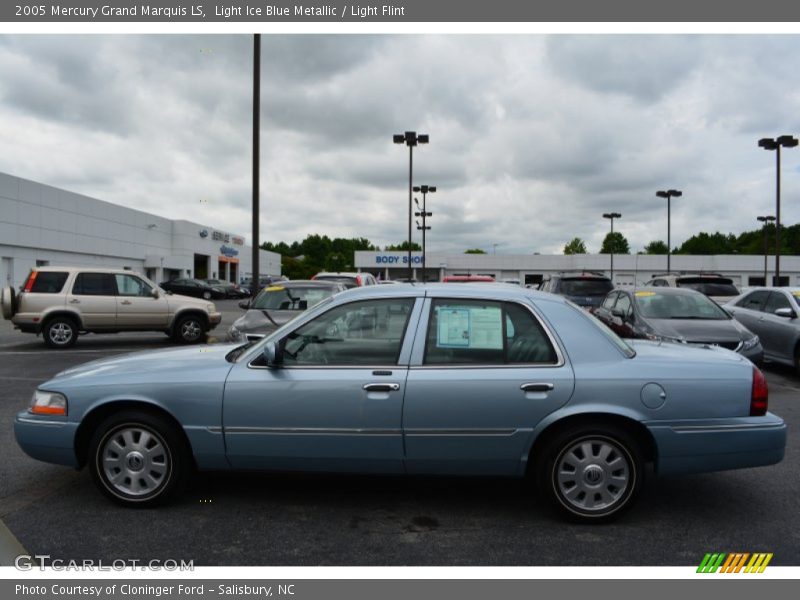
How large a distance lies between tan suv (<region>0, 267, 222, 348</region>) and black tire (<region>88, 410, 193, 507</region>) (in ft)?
35.1

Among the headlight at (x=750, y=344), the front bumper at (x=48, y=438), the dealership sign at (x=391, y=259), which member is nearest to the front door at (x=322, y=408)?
the front bumper at (x=48, y=438)

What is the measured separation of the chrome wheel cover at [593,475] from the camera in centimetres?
393

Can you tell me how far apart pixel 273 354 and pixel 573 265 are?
249ft

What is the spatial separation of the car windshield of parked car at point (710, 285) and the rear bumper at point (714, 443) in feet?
47.5

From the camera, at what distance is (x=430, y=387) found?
155 inches

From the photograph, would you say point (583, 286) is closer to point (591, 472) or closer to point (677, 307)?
point (677, 307)

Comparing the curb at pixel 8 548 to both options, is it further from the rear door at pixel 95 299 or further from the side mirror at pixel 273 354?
the rear door at pixel 95 299

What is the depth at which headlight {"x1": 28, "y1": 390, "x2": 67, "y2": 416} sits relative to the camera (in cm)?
423

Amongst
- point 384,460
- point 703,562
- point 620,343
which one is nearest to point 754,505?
point 703,562

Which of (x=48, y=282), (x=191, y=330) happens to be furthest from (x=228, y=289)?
(x=48, y=282)

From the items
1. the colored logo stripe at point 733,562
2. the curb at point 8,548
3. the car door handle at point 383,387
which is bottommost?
the colored logo stripe at point 733,562

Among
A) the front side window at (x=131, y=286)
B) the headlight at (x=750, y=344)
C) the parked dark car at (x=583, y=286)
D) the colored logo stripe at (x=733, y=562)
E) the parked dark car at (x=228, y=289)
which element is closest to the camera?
the colored logo stripe at (x=733, y=562)

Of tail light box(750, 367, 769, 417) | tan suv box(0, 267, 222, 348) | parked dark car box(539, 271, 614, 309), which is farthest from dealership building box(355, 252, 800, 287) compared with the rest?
tail light box(750, 367, 769, 417)

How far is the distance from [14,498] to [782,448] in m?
5.34
